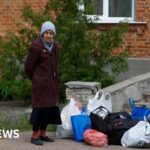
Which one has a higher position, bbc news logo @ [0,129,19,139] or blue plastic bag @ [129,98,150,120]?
blue plastic bag @ [129,98,150,120]

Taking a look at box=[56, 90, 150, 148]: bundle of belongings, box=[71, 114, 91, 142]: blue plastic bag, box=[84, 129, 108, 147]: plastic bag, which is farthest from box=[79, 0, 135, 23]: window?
box=[84, 129, 108, 147]: plastic bag

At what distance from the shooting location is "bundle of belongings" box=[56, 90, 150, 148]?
29.3ft

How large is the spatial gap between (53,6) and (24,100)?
81.5 inches

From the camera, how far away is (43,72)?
8.94 m

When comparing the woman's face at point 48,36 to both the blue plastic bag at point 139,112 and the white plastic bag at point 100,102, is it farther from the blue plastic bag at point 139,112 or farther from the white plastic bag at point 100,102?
the blue plastic bag at point 139,112

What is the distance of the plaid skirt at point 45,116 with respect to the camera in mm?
9016

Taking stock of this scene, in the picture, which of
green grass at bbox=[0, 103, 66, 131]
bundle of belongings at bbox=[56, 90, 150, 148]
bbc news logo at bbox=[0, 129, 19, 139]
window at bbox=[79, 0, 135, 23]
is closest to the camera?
bundle of belongings at bbox=[56, 90, 150, 148]

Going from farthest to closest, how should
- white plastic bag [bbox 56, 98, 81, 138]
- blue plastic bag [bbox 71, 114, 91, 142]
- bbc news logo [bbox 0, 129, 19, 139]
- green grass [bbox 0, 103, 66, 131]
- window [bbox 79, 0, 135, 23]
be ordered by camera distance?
window [bbox 79, 0, 135, 23] → green grass [bbox 0, 103, 66, 131] → bbc news logo [bbox 0, 129, 19, 139] → white plastic bag [bbox 56, 98, 81, 138] → blue plastic bag [bbox 71, 114, 91, 142]

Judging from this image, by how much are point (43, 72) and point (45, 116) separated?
63cm

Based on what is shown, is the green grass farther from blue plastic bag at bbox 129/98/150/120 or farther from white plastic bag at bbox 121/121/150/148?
white plastic bag at bbox 121/121/150/148

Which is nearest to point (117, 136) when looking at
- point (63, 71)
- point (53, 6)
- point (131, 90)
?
point (131, 90)

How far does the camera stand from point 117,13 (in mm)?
15352

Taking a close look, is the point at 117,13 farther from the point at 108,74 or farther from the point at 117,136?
the point at 117,136

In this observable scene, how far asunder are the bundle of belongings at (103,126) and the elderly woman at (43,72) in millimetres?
472
